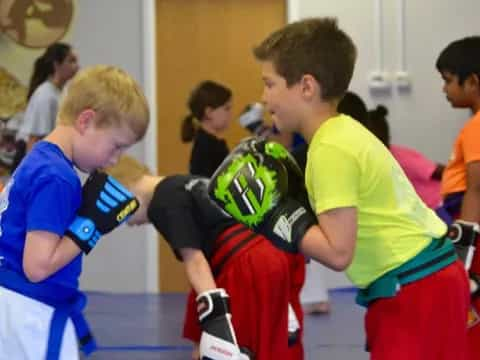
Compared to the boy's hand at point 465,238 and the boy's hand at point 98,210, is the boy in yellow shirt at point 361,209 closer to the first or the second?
the boy's hand at point 98,210

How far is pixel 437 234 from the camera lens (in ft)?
8.48

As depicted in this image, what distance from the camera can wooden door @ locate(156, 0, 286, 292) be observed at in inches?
293

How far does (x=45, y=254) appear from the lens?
93.4 inches

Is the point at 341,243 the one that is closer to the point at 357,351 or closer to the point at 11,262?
the point at 11,262

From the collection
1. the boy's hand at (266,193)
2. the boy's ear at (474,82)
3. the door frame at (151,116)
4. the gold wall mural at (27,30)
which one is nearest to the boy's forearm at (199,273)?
the boy's hand at (266,193)

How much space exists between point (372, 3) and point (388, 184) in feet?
17.1

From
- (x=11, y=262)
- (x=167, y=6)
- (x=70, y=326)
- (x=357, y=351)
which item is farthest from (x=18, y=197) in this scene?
(x=167, y=6)

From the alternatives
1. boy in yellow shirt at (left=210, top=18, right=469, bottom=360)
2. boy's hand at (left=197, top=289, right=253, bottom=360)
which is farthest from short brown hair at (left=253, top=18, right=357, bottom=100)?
boy's hand at (left=197, top=289, right=253, bottom=360)

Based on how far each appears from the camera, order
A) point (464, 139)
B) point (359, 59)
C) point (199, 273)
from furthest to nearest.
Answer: point (359, 59)
point (464, 139)
point (199, 273)

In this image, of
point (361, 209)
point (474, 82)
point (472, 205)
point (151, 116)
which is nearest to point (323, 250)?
point (361, 209)

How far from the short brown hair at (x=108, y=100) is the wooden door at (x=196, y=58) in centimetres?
489

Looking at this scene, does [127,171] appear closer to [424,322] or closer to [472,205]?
[472,205]

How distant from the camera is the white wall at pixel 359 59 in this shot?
733cm

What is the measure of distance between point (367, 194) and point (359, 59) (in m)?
5.13
